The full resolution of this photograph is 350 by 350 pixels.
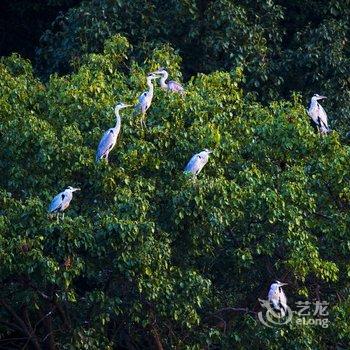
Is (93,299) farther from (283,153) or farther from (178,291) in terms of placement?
(283,153)

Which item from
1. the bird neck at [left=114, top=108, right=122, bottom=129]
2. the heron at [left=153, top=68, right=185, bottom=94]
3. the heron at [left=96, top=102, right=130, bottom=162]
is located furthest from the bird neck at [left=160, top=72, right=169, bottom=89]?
the heron at [left=96, top=102, right=130, bottom=162]

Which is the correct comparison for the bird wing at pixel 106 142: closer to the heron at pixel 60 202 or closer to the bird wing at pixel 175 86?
the heron at pixel 60 202

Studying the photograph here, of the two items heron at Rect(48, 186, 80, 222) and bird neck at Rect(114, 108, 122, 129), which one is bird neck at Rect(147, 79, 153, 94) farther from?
heron at Rect(48, 186, 80, 222)

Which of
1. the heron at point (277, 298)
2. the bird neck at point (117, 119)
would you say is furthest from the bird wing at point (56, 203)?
the heron at point (277, 298)

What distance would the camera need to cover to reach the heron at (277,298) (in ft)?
34.1

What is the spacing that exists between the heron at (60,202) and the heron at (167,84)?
165cm

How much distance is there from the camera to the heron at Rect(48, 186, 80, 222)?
1015cm

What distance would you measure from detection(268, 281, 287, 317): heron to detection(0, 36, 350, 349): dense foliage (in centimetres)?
18

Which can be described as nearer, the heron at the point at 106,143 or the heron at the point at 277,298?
the heron at the point at 277,298

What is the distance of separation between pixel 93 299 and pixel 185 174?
122 centimetres

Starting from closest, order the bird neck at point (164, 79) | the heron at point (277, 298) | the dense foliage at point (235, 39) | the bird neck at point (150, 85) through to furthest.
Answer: the heron at point (277, 298), the bird neck at point (150, 85), the bird neck at point (164, 79), the dense foliage at point (235, 39)

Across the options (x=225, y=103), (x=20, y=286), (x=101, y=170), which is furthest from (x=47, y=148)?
(x=225, y=103)

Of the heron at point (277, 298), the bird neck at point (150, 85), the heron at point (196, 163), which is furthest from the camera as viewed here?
the bird neck at point (150, 85)

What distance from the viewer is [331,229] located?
10.8 m
